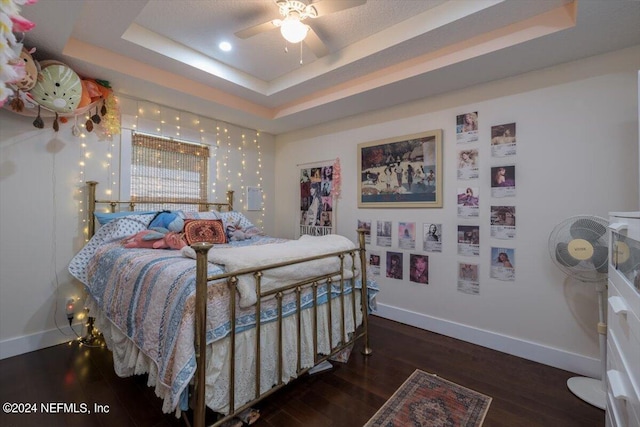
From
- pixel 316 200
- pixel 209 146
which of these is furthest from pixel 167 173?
pixel 316 200

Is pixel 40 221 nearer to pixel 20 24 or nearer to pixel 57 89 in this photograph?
pixel 57 89

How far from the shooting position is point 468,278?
266 cm

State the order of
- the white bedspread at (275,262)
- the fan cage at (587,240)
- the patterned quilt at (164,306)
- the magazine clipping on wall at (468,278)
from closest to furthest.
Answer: the patterned quilt at (164,306), the white bedspread at (275,262), the fan cage at (587,240), the magazine clipping on wall at (468,278)

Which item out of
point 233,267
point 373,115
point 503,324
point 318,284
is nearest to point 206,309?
point 233,267

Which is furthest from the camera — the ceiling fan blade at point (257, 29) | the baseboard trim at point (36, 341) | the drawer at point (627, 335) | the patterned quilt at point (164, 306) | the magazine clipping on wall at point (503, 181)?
the magazine clipping on wall at point (503, 181)

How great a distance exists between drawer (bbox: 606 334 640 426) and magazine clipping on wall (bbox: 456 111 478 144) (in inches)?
73.6

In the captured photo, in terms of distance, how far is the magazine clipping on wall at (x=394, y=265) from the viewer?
311cm

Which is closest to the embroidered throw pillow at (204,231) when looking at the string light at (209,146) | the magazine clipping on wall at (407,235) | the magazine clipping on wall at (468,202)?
the string light at (209,146)

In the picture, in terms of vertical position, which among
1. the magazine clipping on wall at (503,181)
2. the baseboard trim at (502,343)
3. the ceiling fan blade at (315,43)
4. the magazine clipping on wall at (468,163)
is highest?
the ceiling fan blade at (315,43)

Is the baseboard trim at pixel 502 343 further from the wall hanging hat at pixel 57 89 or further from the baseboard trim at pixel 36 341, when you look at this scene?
the wall hanging hat at pixel 57 89

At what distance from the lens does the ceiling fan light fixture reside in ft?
6.04

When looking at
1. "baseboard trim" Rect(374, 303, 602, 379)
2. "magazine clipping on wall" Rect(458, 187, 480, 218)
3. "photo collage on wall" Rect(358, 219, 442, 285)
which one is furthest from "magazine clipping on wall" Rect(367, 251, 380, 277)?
"magazine clipping on wall" Rect(458, 187, 480, 218)

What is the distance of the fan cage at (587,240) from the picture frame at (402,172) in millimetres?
1019

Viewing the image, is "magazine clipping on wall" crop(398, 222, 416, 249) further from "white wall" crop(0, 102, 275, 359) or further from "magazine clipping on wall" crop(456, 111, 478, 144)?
"white wall" crop(0, 102, 275, 359)
